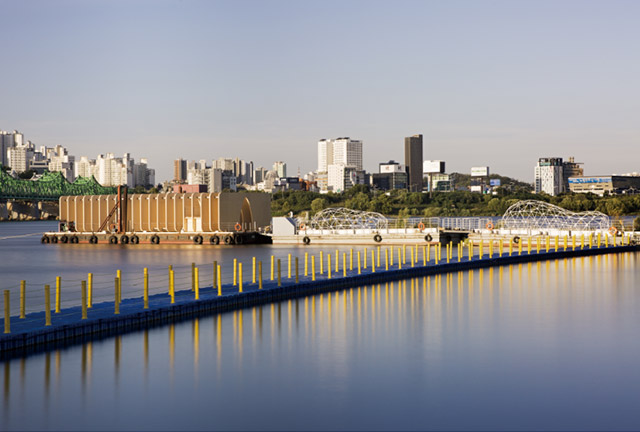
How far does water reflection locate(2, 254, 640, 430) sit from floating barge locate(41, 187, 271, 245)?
58178mm

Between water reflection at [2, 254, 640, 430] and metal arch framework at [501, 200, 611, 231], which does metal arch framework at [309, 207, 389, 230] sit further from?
water reflection at [2, 254, 640, 430]

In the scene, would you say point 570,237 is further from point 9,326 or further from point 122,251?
point 9,326

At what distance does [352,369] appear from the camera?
18734mm

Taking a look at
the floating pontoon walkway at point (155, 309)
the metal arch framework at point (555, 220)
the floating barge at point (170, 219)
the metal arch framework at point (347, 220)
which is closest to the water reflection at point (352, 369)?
the floating pontoon walkway at point (155, 309)

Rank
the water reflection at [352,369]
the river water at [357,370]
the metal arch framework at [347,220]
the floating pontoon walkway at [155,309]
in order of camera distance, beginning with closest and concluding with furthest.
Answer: the river water at [357,370] → the water reflection at [352,369] → the floating pontoon walkway at [155,309] → the metal arch framework at [347,220]

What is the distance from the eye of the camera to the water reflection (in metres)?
15.1

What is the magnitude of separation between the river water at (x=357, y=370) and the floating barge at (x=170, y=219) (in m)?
56.9

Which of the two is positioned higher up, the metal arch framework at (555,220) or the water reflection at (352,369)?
the metal arch framework at (555,220)

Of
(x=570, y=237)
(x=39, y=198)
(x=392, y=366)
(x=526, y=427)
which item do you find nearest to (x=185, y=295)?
(x=392, y=366)

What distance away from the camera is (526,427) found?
14.1 m

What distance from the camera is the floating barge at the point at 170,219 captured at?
288 ft

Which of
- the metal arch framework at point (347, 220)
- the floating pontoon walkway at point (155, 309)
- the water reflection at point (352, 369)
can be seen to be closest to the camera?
the water reflection at point (352, 369)

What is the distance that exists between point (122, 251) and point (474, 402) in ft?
229

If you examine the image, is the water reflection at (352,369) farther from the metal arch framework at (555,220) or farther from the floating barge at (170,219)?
the floating barge at (170,219)
